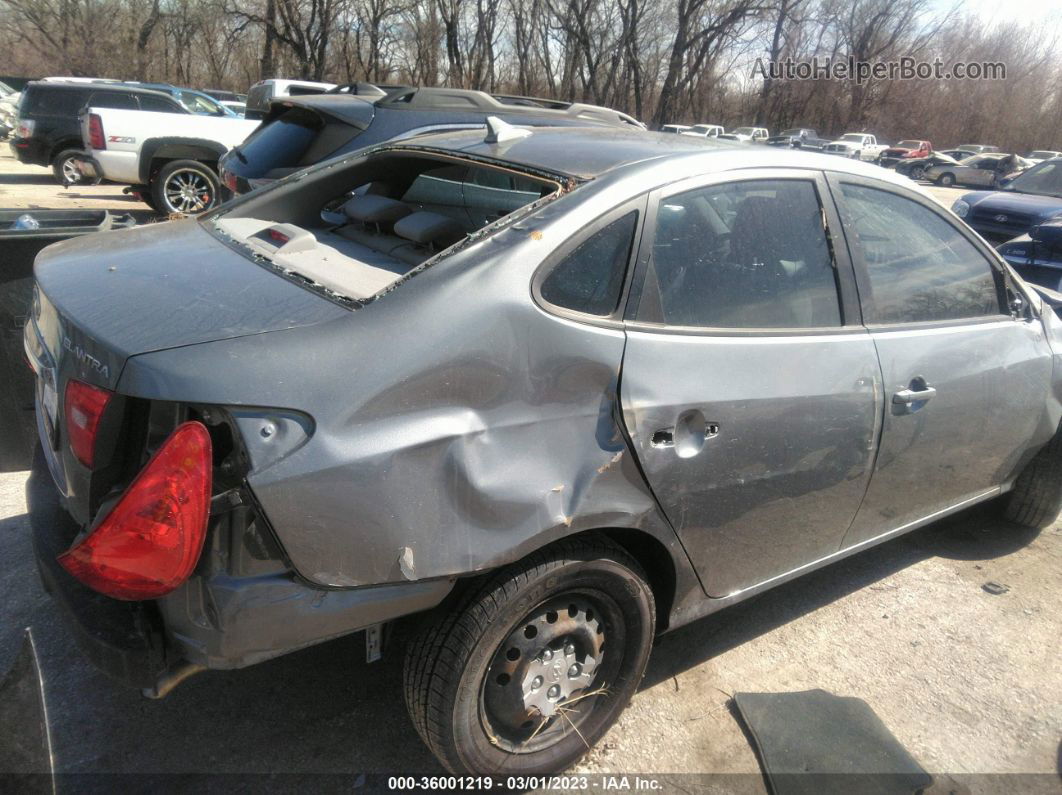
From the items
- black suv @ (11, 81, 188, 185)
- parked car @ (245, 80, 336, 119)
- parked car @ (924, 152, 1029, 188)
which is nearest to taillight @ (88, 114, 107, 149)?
black suv @ (11, 81, 188, 185)

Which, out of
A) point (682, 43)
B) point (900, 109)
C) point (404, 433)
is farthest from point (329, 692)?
point (900, 109)

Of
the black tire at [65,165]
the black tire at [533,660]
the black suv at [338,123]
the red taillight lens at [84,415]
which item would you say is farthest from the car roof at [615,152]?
the black tire at [65,165]

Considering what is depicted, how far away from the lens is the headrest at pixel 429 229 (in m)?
2.59

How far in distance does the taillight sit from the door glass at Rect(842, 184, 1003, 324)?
12496mm

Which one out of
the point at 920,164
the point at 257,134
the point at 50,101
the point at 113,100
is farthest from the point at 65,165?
the point at 920,164

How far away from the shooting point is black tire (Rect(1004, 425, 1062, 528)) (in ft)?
12.1

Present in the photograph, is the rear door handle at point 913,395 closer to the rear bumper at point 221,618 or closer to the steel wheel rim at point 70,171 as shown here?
the rear bumper at point 221,618

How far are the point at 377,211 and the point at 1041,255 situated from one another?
22.5ft

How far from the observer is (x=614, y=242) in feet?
7.16

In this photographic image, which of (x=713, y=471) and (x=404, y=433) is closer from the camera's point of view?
(x=404, y=433)

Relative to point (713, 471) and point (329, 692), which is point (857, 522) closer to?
point (713, 471)

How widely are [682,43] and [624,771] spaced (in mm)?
43262

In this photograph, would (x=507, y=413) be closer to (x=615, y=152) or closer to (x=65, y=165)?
(x=615, y=152)

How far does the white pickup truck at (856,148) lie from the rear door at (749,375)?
3381 cm
